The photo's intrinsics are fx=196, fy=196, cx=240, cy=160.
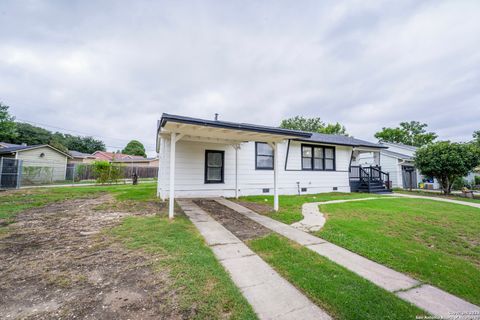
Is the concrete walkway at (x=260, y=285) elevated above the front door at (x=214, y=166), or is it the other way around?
the front door at (x=214, y=166)

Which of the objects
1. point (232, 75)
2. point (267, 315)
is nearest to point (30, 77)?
point (232, 75)

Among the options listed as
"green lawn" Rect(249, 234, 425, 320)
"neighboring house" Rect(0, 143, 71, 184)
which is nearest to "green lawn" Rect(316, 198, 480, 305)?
"green lawn" Rect(249, 234, 425, 320)

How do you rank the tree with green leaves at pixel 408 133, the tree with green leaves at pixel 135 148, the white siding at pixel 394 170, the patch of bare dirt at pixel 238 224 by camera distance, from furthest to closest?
the tree with green leaves at pixel 135 148, the tree with green leaves at pixel 408 133, the white siding at pixel 394 170, the patch of bare dirt at pixel 238 224

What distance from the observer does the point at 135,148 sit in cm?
5422

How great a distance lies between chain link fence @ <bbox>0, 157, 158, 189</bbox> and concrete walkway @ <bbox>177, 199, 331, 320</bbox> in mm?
16882

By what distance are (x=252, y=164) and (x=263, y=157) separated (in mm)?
799

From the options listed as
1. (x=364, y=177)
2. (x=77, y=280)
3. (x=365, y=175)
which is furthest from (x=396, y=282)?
(x=365, y=175)

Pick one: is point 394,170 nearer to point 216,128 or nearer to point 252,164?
point 252,164

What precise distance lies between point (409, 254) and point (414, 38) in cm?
1021

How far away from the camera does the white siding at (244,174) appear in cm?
906

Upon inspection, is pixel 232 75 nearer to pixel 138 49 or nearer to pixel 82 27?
pixel 138 49

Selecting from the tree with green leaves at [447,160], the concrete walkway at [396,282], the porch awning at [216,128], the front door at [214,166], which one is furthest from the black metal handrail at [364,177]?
the concrete walkway at [396,282]

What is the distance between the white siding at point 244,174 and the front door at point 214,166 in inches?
7.3

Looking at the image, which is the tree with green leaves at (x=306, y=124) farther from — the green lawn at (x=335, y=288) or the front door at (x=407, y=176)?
the green lawn at (x=335, y=288)
